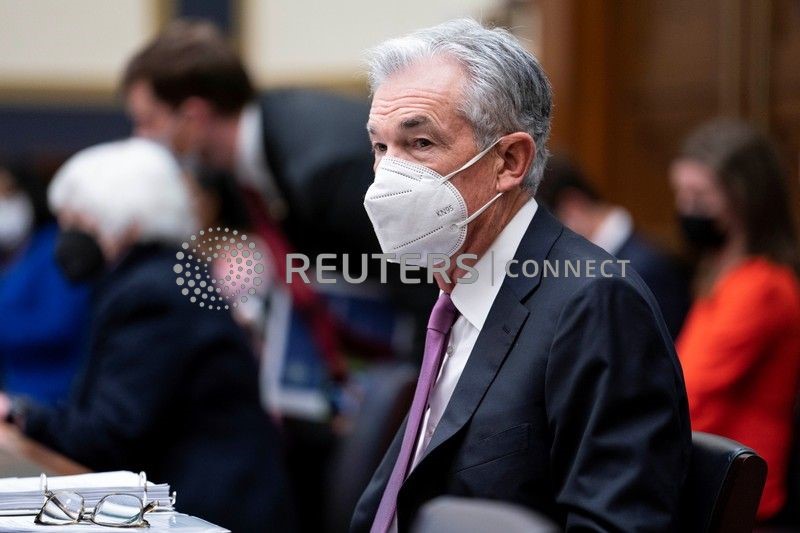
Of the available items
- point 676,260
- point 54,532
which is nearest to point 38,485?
point 54,532

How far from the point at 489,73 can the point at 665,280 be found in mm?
2261

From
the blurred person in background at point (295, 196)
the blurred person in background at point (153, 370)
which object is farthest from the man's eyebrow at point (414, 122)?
the blurred person in background at point (295, 196)

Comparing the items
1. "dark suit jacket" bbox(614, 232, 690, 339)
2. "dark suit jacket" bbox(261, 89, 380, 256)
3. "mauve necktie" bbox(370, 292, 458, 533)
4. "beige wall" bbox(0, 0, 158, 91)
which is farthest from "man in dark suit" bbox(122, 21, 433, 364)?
"beige wall" bbox(0, 0, 158, 91)

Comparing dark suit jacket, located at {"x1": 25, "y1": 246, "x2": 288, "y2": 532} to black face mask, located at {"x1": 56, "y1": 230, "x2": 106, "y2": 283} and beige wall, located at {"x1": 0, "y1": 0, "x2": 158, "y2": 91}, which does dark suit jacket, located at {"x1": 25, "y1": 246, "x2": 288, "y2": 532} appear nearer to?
black face mask, located at {"x1": 56, "y1": 230, "x2": 106, "y2": 283}

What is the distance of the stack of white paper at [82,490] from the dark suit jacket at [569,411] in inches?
13.2

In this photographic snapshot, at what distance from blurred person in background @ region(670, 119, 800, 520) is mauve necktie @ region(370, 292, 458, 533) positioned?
4.21 feet

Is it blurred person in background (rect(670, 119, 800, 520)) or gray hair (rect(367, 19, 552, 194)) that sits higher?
gray hair (rect(367, 19, 552, 194))

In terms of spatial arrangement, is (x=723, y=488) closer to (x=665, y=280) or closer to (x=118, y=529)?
(x=118, y=529)

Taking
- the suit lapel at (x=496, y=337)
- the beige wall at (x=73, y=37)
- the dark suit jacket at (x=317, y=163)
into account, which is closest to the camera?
the suit lapel at (x=496, y=337)

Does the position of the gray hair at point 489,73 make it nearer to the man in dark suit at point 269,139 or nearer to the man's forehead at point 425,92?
the man's forehead at point 425,92

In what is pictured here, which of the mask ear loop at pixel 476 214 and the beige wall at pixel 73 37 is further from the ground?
the mask ear loop at pixel 476 214

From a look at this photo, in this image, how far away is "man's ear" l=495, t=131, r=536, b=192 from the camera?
1.71 metres

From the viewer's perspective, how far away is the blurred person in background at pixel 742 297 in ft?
9.95
